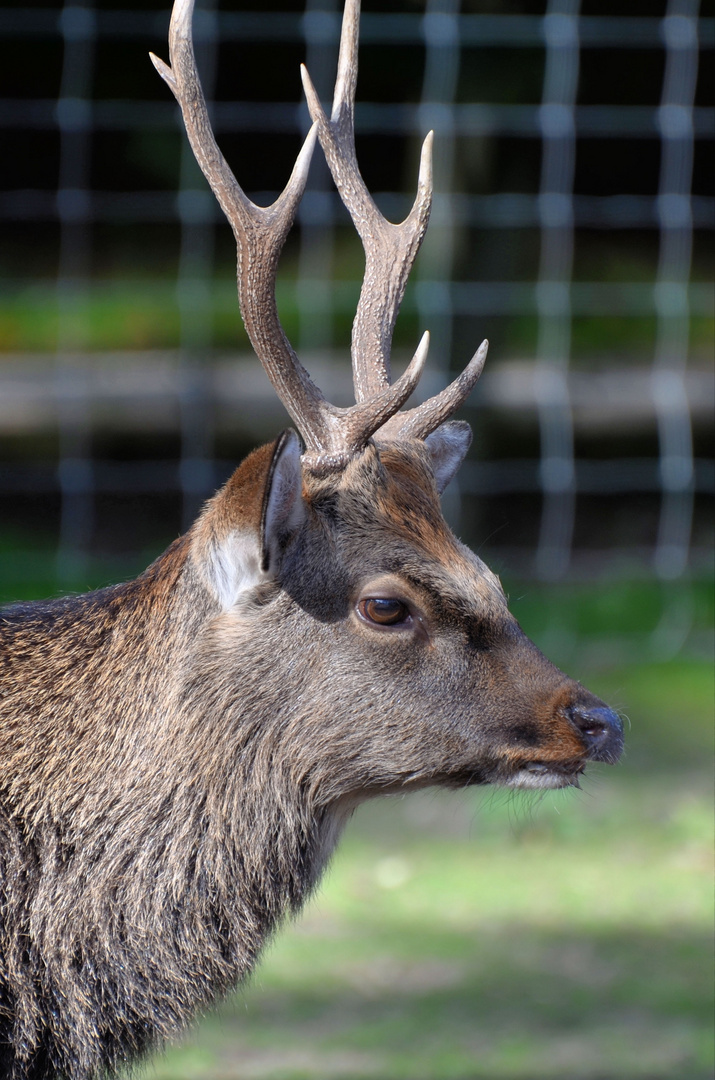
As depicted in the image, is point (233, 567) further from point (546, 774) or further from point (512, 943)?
point (512, 943)

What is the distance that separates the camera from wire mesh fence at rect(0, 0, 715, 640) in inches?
309

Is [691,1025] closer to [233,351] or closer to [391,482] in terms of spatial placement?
[391,482]

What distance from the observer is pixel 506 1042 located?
4.18 meters

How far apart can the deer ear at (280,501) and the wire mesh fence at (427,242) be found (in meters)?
2.38

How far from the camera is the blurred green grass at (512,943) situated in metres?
4.11

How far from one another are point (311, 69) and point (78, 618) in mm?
5367

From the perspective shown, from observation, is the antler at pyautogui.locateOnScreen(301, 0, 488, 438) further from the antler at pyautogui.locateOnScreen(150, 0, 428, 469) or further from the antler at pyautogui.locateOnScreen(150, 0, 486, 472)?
the antler at pyautogui.locateOnScreen(150, 0, 428, 469)

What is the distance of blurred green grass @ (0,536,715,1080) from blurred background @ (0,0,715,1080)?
0.01 metres

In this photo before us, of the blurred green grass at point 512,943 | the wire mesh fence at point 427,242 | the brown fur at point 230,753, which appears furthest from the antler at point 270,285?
the wire mesh fence at point 427,242

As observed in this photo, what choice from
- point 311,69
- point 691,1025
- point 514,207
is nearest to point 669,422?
point 514,207

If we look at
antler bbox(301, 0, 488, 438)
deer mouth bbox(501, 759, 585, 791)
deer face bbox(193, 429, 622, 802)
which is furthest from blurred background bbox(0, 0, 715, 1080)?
antler bbox(301, 0, 488, 438)

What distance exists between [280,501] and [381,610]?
13.2 inches

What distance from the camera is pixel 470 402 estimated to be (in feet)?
27.3

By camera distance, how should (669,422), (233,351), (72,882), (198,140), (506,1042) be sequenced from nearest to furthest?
(72,882), (198,140), (506,1042), (669,422), (233,351)
